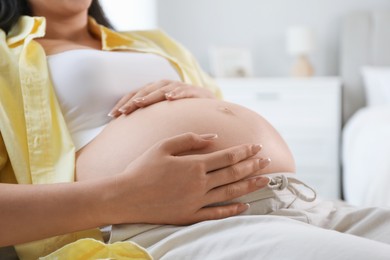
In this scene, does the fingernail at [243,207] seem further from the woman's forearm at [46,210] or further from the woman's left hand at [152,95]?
the woman's left hand at [152,95]

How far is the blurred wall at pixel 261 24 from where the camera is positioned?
12.3 feet

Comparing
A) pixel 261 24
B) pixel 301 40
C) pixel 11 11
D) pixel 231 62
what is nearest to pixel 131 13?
pixel 231 62

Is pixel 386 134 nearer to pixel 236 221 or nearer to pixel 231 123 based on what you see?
pixel 231 123

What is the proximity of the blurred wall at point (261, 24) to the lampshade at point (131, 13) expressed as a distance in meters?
0.16

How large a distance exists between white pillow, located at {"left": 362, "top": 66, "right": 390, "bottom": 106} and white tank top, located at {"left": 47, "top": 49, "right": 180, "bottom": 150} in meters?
2.33

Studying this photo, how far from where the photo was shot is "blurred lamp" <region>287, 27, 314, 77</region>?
354 cm

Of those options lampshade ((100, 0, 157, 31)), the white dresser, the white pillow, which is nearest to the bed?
the white pillow

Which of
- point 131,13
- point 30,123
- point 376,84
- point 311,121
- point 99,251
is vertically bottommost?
point 311,121

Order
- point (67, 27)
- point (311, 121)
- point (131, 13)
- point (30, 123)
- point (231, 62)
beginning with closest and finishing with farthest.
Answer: point (30, 123) < point (67, 27) < point (311, 121) < point (131, 13) < point (231, 62)

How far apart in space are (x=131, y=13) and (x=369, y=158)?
164 centimetres

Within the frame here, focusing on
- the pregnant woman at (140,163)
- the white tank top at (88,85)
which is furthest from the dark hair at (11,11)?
the white tank top at (88,85)

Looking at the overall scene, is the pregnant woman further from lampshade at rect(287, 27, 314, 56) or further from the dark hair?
lampshade at rect(287, 27, 314, 56)

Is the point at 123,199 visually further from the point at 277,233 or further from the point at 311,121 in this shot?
the point at 311,121

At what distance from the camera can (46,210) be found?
856 millimetres
